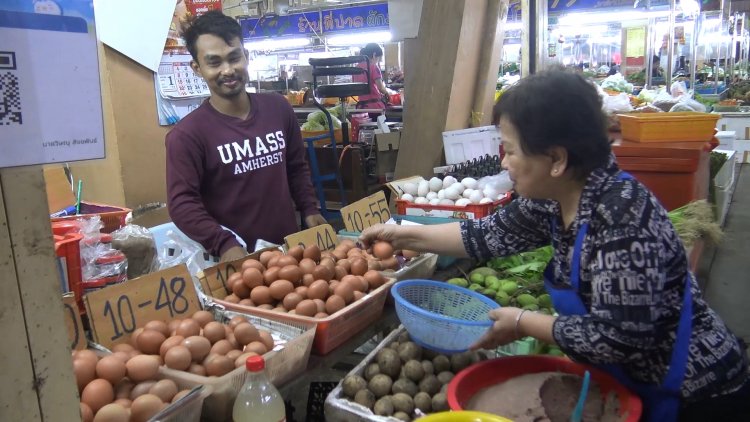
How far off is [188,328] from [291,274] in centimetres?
43

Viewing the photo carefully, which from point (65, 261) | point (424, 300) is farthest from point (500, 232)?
point (65, 261)

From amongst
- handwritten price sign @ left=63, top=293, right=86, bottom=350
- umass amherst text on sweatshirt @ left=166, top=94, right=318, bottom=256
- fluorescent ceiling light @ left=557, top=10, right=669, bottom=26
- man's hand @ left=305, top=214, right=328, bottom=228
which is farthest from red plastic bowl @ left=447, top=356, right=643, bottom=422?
fluorescent ceiling light @ left=557, top=10, right=669, bottom=26

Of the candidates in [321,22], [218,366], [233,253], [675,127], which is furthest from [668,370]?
[321,22]

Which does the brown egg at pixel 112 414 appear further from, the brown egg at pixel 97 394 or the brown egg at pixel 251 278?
the brown egg at pixel 251 278

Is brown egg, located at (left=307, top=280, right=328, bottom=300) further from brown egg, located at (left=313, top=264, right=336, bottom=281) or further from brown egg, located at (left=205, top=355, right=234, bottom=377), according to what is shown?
brown egg, located at (left=205, top=355, right=234, bottom=377)

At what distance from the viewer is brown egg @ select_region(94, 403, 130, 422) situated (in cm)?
131

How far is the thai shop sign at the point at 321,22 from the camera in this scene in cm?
1525

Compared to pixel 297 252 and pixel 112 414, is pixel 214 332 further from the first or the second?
pixel 297 252

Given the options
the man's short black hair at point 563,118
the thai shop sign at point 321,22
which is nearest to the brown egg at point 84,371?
the man's short black hair at point 563,118

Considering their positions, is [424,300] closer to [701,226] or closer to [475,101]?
[701,226]

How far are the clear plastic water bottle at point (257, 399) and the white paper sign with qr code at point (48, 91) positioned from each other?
711 mm

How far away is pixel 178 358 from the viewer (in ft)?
5.09

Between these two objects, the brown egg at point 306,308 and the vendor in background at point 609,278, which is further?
the brown egg at point 306,308

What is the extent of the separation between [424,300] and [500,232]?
0.38 m
